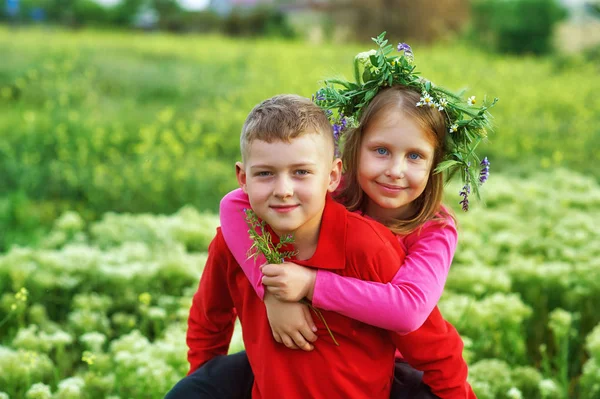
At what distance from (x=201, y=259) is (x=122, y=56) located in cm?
887

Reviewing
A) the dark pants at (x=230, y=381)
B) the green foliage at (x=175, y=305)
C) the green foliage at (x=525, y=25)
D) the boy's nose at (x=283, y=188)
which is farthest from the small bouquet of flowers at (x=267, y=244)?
the green foliage at (x=525, y=25)

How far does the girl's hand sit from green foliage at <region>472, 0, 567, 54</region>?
18.1m

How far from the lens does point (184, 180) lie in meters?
5.96

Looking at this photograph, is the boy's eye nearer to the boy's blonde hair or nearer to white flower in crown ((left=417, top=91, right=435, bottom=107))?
the boy's blonde hair

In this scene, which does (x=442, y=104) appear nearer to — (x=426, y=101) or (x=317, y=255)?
(x=426, y=101)

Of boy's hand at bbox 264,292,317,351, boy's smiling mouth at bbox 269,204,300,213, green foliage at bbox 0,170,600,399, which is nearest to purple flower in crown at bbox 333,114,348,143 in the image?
boy's smiling mouth at bbox 269,204,300,213

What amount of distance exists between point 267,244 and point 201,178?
13.7 ft

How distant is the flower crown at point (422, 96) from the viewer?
2.07 meters

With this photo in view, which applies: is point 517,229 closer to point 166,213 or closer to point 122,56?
point 166,213

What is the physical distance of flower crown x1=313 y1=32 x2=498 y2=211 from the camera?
2.07m

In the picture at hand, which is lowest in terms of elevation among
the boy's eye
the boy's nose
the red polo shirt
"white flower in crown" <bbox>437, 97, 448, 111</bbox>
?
the red polo shirt

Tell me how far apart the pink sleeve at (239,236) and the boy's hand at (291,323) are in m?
0.06

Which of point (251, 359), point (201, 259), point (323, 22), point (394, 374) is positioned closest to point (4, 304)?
point (201, 259)

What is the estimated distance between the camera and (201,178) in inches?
235
